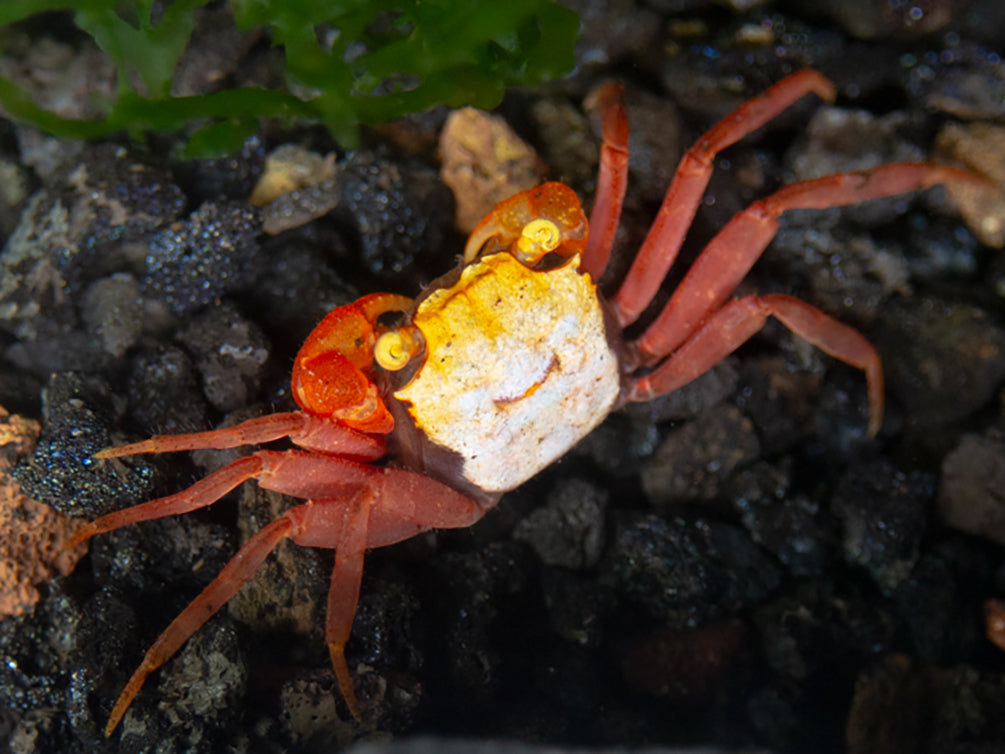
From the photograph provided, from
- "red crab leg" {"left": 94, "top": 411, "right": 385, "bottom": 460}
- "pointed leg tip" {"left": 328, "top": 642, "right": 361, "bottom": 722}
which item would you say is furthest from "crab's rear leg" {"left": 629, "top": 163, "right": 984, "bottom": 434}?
"pointed leg tip" {"left": 328, "top": 642, "right": 361, "bottom": 722}

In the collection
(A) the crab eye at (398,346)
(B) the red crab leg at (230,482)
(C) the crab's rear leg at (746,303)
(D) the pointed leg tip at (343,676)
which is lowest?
(D) the pointed leg tip at (343,676)

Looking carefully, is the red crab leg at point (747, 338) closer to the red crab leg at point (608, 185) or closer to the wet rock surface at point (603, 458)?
the wet rock surface at point (603, 458)

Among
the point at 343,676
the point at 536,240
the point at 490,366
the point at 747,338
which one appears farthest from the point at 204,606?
the point at 747,338

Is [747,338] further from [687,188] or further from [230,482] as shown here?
[230,482]

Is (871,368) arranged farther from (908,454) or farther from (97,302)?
(97,302)

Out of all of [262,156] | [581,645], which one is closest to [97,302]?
[262,156]

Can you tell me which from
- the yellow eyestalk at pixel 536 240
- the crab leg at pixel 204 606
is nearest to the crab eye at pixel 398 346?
the yellow eyestalk at pixel 536 240
